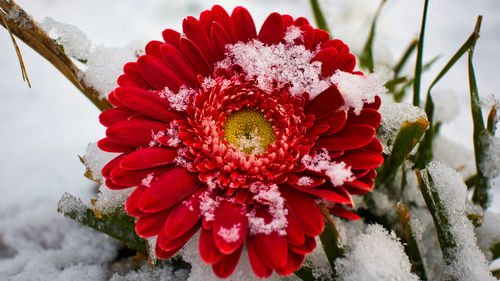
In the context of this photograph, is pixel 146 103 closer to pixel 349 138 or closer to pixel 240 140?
pixel 240 140

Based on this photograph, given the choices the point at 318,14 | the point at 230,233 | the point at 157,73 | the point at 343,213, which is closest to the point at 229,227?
the point at 230,233

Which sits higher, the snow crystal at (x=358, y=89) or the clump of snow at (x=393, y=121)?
the snow crystal at (x=358, y=89)

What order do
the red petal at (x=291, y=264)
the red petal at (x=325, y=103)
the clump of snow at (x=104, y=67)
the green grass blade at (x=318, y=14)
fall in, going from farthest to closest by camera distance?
the green grass blade at (x=318, y=14) < the clump of snow at (x=104, y=67) < the red petal at (x=325, y=103) < the red petal at (x=291, y=264)

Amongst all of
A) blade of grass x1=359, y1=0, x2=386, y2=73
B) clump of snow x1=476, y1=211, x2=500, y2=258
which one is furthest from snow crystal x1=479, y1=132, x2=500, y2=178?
blade of grass x1=359, y1=0, x2=386, y2=73

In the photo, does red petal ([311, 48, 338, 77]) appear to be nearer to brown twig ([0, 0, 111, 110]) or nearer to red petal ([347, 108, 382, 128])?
red petal ([347, 108, 382, 128])

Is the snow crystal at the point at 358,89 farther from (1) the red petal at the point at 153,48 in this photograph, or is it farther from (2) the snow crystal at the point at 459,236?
(1) the red petal at the point at 153,48

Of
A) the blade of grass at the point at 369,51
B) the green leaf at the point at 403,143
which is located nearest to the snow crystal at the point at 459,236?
the green leaf at the point at 403,143

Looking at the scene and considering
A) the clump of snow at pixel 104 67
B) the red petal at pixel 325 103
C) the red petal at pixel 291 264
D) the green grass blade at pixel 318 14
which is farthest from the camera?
the green grass blade at pixel 318 14

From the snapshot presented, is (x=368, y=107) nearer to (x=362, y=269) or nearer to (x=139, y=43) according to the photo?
(x=362, y=269)
